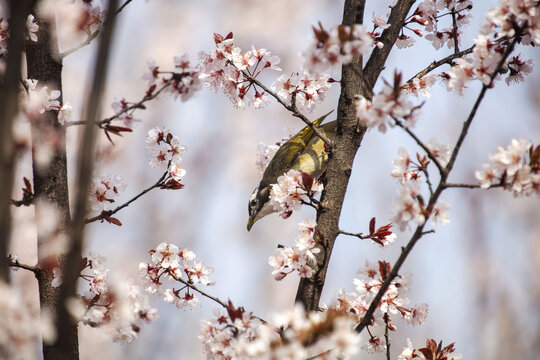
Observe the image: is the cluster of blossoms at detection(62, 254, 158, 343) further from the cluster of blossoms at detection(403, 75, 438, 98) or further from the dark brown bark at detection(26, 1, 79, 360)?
the cluster of blossoms at detection(403, 75, 438, 98)

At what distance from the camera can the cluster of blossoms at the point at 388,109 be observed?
2291 millimetres

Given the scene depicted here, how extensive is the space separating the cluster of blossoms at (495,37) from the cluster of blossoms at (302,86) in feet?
3.66

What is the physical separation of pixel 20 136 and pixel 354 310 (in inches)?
84.3

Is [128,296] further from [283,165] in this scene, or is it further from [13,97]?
[283,165]

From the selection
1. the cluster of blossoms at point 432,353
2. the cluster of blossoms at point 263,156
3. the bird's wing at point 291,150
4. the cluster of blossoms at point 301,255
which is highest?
the bird's wing at point 291,150

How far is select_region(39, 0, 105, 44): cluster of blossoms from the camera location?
3.16 meters

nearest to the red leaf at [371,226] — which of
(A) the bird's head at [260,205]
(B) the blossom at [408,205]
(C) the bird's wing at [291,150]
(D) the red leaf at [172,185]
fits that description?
(B) the blossom at [408,205]

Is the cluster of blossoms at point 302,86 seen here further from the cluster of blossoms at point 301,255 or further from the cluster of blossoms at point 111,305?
the cluster of blossoms at point 111,305

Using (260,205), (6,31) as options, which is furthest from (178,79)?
(260,205)

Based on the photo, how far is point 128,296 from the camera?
2996 millimetres

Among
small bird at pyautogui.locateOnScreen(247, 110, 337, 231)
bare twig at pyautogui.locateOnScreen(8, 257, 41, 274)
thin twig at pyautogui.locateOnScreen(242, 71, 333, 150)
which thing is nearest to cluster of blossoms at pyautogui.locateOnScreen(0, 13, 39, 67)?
bare twig at pyautogui.locateOnScreen(8, 257, 41, 274)

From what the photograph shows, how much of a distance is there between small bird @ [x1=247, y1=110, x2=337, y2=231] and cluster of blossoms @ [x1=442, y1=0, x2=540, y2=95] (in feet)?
8.55

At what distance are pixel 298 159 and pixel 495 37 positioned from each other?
119 inches

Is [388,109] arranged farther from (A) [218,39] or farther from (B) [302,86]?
(A) [218,39]
